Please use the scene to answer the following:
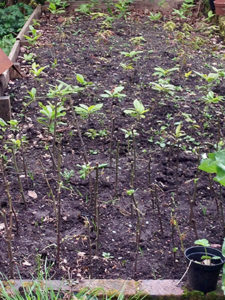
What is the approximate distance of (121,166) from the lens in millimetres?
4324

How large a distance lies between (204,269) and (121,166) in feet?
5.45

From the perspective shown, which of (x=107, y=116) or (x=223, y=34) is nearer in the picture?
(x=107, y=116)

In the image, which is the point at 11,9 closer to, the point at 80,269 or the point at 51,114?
the point at 51,114

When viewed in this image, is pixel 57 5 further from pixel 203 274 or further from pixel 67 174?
pixel 203 274

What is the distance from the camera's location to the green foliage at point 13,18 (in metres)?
9.09

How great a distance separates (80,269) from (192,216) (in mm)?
830

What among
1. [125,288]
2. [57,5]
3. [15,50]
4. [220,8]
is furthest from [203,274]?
[57,5]

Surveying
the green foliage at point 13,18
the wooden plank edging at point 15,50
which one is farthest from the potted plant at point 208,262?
→ the green foliage at point 13,18

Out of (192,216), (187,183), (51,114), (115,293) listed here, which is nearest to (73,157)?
(51,114)

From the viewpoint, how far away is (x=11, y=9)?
31.2 feet

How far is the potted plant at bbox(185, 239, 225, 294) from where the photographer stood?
111 inches

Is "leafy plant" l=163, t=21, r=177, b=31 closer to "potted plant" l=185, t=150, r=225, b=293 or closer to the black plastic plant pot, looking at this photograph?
"potted plant" l=185, t=150, r=225, b=293

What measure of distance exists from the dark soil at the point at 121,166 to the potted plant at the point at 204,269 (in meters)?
0.23

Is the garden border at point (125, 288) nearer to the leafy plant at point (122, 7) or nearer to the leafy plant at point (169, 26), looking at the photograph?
the leafy plant at point (169, 26)
